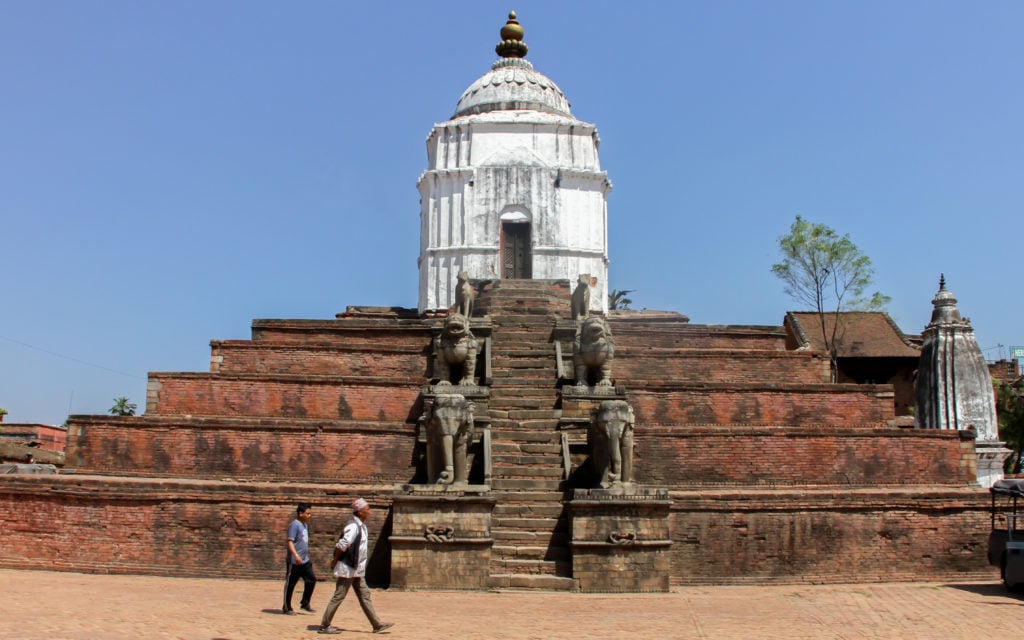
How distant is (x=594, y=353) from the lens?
59.7 ft

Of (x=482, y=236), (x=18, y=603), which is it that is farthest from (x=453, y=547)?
(x=482, y=236)

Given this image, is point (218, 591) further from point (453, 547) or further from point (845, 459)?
point (845, 459)

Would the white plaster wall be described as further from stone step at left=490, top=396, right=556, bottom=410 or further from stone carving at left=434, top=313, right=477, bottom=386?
stone step at left=490, top=396, right=556, bottom=410

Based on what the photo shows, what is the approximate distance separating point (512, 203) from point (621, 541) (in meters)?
14.9

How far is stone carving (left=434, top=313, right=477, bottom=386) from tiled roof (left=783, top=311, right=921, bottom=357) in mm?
17531

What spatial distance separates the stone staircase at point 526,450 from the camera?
48.8 ft

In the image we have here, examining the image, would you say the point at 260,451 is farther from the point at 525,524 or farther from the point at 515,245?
the point at 515,245

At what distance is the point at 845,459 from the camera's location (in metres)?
18.3

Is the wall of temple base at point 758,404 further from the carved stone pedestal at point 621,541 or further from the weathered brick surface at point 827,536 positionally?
the carved stone pedestal at point 621,541

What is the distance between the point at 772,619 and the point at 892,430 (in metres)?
7.40

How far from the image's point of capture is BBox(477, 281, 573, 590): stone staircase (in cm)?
1488

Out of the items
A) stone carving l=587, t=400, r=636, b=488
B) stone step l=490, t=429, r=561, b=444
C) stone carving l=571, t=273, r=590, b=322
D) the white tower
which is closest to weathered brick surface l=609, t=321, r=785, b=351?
stone carving l=571, t=273, r=590, b=322

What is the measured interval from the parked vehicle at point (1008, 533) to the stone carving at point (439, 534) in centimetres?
729

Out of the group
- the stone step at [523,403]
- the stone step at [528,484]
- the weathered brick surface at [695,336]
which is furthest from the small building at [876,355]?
the stone step at [528,484]
